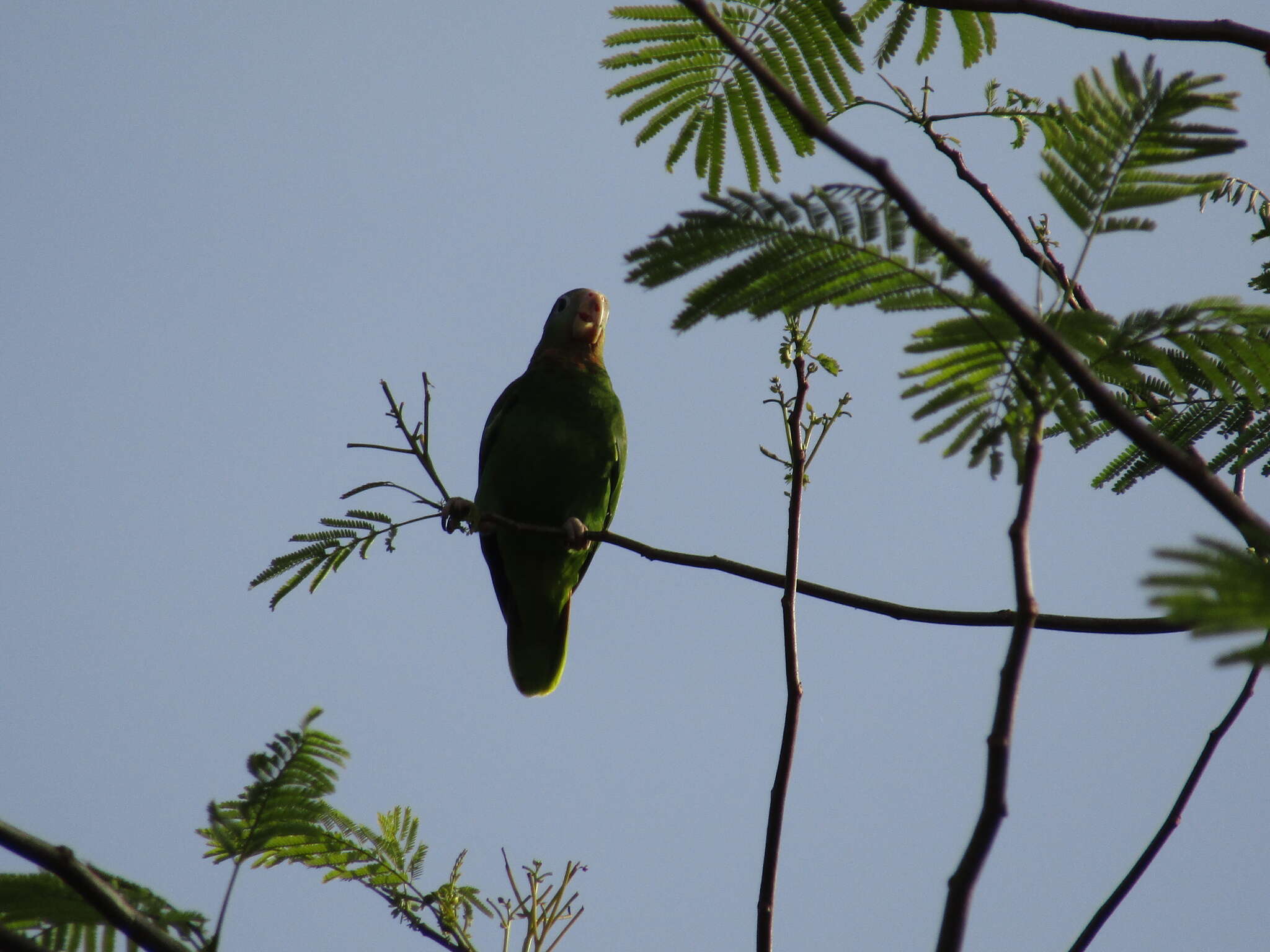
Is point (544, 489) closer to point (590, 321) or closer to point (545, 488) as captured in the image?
point (545, 488)

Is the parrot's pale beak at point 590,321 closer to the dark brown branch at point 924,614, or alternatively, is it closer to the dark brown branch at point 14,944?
the dark brown branch at point 924,614

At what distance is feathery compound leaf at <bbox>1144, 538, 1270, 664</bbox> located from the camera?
47.9 inches

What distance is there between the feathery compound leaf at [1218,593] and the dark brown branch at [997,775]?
23 cm

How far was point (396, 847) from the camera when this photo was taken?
392 centimetres

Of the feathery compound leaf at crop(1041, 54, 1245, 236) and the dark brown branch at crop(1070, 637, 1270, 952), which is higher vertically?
the feathery compound leaf at crop(1041, 54, 1245, 236)

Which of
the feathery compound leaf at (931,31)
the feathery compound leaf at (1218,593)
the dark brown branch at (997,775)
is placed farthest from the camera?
the feathery compound leaf at (931,31)

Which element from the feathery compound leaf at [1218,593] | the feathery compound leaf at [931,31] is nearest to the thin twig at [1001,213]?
the feathery compound leaf at [931,31]

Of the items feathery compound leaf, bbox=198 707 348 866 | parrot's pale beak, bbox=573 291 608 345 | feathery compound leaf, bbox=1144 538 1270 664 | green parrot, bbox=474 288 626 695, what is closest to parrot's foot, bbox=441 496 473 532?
green parrot, bbox=474 288 626 695

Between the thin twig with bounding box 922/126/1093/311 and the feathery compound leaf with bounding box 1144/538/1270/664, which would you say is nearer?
the feathery compound leaf with bounding box 1144/538/1270/664

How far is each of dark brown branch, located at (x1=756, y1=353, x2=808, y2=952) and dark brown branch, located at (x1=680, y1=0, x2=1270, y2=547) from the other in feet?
3.87

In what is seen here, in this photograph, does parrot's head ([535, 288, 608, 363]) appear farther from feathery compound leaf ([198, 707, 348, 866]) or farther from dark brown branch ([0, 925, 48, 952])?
dark brown branch ([0, 925, 48, 952])

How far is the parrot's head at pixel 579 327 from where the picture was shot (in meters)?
6.46

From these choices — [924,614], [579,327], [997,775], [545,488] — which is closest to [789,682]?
[924,614]

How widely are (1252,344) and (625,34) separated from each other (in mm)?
1836
